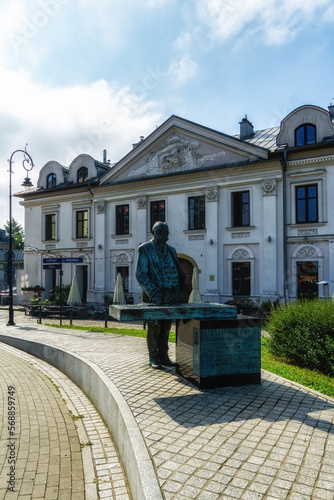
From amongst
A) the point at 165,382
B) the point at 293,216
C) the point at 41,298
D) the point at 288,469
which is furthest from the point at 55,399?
the point at 41,298

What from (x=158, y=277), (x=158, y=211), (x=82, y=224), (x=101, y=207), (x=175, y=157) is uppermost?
(x=175, y=157)

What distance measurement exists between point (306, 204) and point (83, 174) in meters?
15.9

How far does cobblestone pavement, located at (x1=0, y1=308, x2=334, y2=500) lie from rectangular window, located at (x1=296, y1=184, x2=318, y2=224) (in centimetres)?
1397

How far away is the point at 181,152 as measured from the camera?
72.3 ft

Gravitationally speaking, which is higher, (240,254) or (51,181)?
(51,181)

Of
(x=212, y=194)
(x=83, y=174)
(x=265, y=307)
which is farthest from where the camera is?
(x=83, y=174)

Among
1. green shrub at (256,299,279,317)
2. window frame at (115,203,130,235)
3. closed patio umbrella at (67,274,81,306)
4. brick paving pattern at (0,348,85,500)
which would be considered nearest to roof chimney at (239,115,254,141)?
window frame at (115,203,130,235)

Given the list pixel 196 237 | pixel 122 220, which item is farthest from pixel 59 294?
pixel 196 237

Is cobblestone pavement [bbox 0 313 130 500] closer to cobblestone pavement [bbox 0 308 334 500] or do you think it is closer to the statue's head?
cobblestone pavement [bbox 0 308 334 500]

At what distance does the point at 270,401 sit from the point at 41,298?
24.4 m

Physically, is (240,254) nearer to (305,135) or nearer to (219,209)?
(219,209)

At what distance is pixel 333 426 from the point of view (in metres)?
4.23

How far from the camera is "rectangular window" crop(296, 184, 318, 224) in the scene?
742 inches

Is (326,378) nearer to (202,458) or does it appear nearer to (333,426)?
(333,426)
